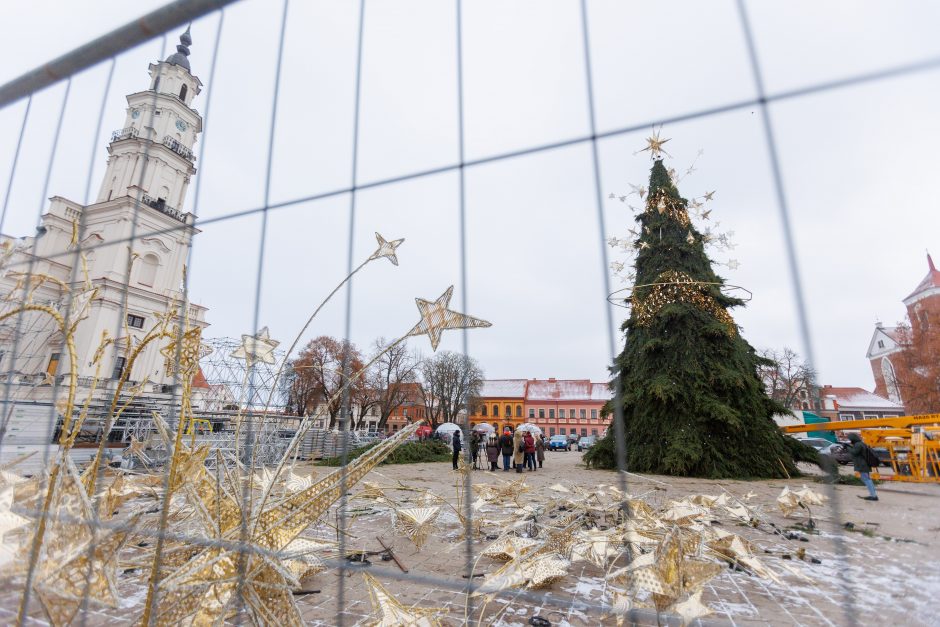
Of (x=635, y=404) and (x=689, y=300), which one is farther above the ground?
(x=689, y=300)

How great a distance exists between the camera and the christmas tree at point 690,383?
31.1 ft

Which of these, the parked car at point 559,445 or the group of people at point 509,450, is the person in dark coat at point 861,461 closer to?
the group of people at point 509,450

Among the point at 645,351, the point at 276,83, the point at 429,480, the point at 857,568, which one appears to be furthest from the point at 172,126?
the point at 857,568

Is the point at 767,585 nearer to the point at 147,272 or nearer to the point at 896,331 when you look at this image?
the point at 896,331

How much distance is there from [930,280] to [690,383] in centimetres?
964

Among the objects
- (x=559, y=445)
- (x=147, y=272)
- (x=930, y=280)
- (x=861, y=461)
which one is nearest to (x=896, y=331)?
(x=930, y=280)

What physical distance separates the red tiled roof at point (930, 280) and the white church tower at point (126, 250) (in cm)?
187

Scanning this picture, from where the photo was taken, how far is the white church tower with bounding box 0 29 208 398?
1686mm

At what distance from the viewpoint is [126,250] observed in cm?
175

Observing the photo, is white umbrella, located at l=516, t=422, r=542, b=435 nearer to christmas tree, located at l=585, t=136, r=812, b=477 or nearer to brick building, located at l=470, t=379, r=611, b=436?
christmas tree, located at l=585, t=136, r=812, b=477

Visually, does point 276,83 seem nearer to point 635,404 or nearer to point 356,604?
point 356,604

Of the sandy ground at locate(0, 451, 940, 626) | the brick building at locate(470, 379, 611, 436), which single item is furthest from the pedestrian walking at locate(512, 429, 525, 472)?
the brick building at locate(470, 379, 611, 436)

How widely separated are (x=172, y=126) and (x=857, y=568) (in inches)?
1119

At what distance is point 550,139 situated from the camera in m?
1.23
